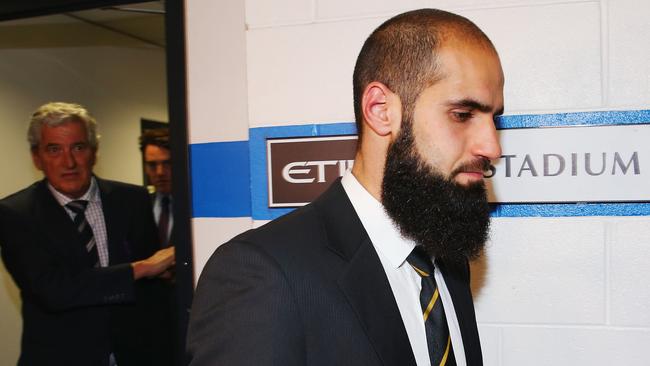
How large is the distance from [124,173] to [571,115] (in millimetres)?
3617

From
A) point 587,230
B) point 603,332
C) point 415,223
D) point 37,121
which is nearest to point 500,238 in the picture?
point 587,230

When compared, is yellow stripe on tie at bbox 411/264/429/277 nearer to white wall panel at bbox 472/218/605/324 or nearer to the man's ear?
the man's ear

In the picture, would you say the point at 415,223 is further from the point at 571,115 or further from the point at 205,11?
the point at 205,11

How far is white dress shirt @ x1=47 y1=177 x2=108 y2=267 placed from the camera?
2.03 m

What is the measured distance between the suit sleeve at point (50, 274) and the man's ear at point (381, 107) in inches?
51.8

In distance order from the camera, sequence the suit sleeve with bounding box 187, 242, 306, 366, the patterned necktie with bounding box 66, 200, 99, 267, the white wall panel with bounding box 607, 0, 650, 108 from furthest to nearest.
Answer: the patterned necktie with bounding box 66, 200, 99, 267, the white wall panel with bounding box 607, 0, 650, 108, the suit sleeve with bounding box 187, 242, 306, 366

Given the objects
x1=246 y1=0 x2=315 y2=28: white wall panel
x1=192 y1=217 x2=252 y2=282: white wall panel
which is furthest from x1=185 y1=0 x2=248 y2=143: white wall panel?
x1=192 y1=217 x2=252 y2=282: white wall panel

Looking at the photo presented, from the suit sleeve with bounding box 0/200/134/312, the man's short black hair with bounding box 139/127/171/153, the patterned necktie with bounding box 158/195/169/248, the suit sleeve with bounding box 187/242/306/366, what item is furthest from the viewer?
the man's short black hair with bounding box 139/127/171/153

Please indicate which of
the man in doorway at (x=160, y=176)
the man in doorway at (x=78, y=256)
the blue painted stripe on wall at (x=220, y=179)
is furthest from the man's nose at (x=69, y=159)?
the blue painted stripe on wall at (x=220, y=179)

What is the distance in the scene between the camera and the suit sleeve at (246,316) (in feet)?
2.50

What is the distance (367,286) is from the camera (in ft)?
2.89

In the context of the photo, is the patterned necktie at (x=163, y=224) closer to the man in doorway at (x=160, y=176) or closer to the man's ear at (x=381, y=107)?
the man in doorway at (x=160, y=176)

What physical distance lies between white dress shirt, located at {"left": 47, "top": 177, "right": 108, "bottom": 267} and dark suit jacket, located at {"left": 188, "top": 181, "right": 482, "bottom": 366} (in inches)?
52.7

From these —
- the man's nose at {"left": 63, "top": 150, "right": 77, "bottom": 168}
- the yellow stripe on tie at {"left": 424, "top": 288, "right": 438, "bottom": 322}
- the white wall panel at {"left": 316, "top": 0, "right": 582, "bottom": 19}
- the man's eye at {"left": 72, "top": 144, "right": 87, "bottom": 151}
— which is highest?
the white wall panel at {"left": 316, "top": 0, "right": 582, "bottom": 19}
